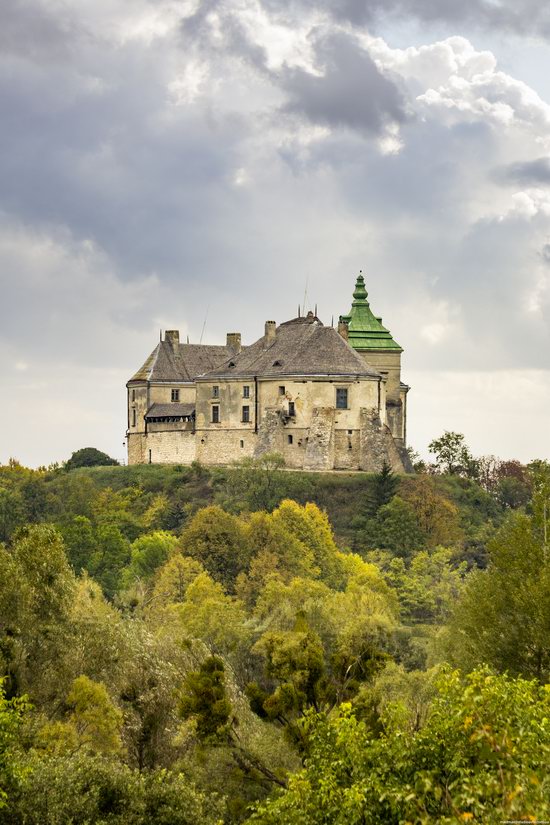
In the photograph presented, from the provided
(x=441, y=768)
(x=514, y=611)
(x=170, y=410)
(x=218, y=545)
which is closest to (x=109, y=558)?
(x=218, y=545)

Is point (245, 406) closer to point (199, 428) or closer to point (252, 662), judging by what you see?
point (199, 428)

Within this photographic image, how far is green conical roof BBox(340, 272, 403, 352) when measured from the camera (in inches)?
4385

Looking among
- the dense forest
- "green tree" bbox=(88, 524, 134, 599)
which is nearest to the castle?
the dense forest

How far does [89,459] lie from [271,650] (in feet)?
271

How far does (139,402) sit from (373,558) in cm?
2091

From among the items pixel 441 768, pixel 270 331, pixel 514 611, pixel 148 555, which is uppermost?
pixel 270 331

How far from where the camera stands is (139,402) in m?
112

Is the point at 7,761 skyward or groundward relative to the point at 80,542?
groundward

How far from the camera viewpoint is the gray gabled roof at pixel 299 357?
103688 millimetres

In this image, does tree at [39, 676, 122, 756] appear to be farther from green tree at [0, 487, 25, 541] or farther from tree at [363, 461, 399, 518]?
green tree at [0, 487, 25, 541]

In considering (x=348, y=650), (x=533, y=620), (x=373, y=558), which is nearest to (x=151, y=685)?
(x=348, y=650)

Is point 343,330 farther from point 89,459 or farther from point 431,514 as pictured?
point 89,459

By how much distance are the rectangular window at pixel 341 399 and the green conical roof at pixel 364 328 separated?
8292mm

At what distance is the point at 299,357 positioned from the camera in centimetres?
10562
